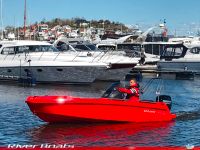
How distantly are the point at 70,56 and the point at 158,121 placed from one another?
1504cm

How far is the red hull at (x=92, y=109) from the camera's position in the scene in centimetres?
1541

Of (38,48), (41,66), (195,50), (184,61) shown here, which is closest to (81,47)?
(38,48)

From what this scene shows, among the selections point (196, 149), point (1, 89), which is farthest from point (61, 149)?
point (1, 89)

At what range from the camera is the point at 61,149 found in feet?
33.8

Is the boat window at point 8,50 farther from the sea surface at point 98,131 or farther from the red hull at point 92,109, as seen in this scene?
the red hull at point 92,109

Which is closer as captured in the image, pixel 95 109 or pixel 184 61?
pixel 95 109

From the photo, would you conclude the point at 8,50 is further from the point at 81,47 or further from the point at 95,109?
the point at 95,109

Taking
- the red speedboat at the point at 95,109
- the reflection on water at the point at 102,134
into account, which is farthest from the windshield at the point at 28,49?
the reflection on water at the point at 102,134

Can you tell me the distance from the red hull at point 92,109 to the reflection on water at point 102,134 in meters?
0.23

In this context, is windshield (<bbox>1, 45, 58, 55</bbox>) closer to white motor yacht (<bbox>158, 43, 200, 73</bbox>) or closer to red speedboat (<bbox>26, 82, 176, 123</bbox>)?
white motor yacht (<bbox>158, 43, 200, 73</bbox>)

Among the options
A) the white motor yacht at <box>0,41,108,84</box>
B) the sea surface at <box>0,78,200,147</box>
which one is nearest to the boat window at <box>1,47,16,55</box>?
the white motor yacht at <box>0,41,108,84</box>

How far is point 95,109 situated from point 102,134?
1340mm

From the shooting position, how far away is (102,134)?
1459 cm

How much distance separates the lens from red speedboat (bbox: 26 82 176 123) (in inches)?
607
